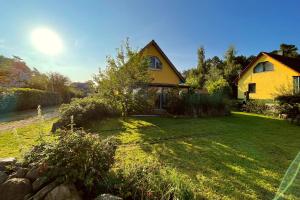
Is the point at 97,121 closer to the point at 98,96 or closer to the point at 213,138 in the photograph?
the point at 98,96

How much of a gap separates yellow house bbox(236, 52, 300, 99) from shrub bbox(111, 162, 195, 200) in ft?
71.5

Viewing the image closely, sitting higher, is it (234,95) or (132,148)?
(234,95)

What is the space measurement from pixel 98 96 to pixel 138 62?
3.69 meters

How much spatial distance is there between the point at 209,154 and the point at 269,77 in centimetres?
2291

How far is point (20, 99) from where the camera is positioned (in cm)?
1870

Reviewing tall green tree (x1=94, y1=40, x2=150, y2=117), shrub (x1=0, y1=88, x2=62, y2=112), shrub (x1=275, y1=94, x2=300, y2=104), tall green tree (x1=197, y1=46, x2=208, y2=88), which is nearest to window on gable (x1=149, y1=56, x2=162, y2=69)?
tall green tree (x1=94, y1=40, x2=150, y2=117)

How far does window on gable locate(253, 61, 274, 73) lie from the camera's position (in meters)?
25.8

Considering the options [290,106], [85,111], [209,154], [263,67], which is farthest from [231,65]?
[209,154]

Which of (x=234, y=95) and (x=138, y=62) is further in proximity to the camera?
(x=234, y=95)

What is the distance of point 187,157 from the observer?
6.96m

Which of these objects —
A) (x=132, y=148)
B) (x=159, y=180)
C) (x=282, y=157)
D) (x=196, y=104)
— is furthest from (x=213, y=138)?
(x=196, y=104)

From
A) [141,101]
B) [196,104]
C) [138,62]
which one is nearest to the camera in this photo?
[138,62]

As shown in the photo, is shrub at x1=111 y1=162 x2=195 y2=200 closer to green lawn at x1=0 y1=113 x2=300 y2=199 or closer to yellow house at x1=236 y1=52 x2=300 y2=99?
green lawn at x1=0 y1=113 x2=300 y2=199

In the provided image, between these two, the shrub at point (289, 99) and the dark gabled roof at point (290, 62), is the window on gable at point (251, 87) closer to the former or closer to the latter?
the dark gabled roof at point (290, 62)
